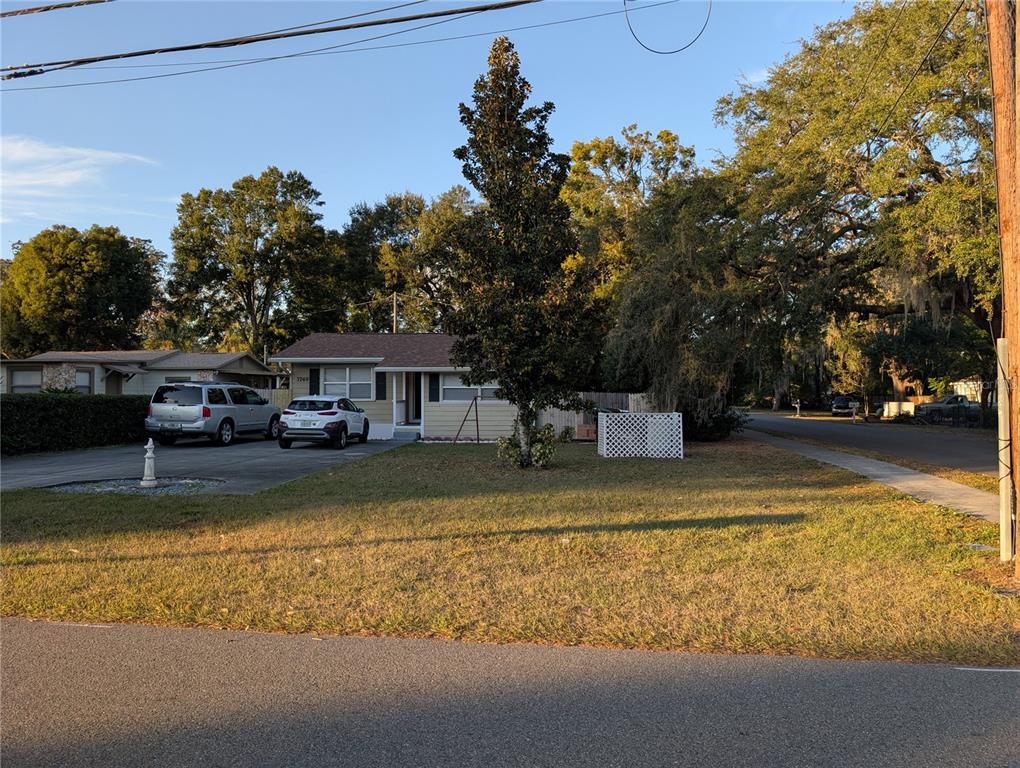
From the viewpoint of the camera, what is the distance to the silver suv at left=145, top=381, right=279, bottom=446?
2172cm

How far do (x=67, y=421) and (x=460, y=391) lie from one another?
1156cm

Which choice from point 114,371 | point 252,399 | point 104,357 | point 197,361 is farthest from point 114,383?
point 252,399

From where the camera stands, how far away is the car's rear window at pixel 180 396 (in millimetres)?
21906

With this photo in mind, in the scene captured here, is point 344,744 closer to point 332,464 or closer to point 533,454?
point 533,454

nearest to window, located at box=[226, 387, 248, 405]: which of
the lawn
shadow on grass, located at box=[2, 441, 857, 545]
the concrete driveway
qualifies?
the concrete driveway

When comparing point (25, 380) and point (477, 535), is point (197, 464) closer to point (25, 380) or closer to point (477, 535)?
point (477, 535)

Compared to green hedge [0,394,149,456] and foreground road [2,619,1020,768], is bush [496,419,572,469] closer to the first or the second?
foreground road [2,619,1020,768]

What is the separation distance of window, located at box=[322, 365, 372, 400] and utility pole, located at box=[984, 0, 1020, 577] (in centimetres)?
2176

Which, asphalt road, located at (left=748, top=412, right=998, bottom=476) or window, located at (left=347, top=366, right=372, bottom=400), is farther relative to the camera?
window, located at (left=347, top=366, right=372, bottom=400)

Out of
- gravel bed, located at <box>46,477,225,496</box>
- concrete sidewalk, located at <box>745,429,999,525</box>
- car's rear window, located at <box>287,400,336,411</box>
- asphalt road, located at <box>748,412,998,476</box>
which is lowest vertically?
asphalt road, located at <box>748,412,998,476</box>

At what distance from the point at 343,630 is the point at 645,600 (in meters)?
2.55

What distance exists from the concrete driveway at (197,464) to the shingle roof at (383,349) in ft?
13.7

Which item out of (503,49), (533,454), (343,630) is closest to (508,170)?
(503,49)

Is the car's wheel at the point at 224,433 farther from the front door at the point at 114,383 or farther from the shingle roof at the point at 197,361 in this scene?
the front door at the point at 114,383
